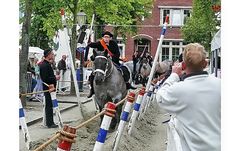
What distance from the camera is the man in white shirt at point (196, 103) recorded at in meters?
3.11

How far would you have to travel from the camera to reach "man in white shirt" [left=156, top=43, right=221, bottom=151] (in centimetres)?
311

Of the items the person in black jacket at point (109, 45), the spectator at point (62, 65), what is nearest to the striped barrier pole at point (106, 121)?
the person in black jacket at point (109, 45)

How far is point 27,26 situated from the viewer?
12.7 m

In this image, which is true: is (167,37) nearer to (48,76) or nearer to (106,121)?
(48,76)

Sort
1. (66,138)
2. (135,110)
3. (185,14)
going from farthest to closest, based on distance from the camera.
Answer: (185,14)
(135,110)
(66,138)

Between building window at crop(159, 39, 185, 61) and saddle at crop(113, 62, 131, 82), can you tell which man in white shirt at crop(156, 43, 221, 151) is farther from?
building window at crop(159, 39, 185, 61)

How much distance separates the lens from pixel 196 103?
3.13m

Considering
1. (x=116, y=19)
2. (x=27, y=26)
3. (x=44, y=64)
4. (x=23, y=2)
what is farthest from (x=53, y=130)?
(x=116, y=19)

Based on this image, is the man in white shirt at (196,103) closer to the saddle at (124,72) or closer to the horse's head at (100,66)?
the horse's head at (100,66)

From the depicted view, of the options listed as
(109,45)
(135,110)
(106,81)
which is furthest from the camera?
(109,45)

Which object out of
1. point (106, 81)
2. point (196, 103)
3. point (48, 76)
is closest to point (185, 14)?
point (48, 76)
